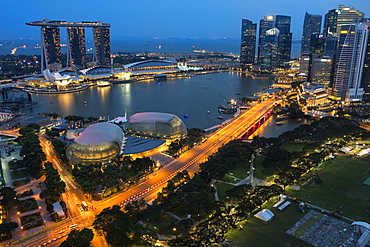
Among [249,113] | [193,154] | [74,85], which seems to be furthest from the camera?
[74,85]

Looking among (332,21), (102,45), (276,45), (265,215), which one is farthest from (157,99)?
(332,21)

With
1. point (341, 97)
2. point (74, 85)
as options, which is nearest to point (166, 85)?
point (74, 85)

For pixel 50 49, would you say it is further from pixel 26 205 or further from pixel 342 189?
pixel 342 189

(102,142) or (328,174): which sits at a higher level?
(102,142)

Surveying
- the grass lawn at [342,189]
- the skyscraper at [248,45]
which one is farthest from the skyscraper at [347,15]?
the grass lawn at [342,189]

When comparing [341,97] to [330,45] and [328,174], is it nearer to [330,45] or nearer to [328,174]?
[330,45]

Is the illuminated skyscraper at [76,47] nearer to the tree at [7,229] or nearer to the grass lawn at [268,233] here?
the tree at [7,229]

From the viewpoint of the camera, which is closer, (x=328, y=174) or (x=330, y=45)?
(x=328, y=174)
